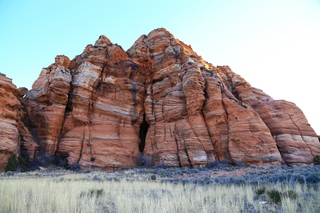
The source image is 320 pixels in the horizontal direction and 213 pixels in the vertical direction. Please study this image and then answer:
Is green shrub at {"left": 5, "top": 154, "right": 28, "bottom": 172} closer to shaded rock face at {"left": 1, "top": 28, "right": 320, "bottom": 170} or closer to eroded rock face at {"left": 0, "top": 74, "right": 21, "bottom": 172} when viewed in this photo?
eroded rock face at {"left": 0, "top": 74, "right": 21, "bottom": 172}

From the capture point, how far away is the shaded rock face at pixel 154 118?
24.0 m

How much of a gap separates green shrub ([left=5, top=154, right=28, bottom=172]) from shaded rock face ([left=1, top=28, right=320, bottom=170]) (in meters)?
2.36

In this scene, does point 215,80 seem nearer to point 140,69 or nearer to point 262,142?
point 262,142

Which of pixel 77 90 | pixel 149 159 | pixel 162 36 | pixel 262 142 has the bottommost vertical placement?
pixel 149 159

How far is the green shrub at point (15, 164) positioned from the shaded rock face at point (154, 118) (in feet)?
7.74

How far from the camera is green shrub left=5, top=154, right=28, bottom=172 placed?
62.2 feet

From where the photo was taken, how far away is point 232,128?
24.4 metres

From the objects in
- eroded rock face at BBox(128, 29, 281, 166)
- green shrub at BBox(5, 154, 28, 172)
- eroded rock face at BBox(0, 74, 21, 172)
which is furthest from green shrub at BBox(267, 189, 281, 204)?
eroded rock face at BBox(0, 74, 21, 172)

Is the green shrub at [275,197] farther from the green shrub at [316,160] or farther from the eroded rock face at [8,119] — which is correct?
the eroded rock face at [8,119]

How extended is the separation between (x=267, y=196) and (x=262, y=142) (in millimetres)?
19387

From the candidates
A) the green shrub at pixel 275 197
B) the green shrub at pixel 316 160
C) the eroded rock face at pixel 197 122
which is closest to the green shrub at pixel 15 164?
the eroded rock face at pixel 197 122

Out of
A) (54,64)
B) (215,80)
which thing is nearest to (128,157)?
(215,80)

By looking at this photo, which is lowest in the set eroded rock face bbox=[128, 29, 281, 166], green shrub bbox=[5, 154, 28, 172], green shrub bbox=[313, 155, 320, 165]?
green shrub bbox=[313, 155, 320, 165]

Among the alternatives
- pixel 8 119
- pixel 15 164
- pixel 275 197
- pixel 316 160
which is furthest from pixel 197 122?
pixel 8 119
